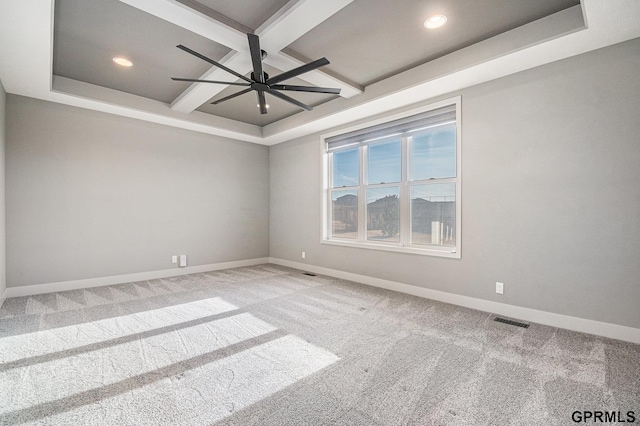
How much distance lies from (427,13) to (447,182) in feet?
6.42

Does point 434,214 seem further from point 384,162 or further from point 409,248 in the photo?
point 384,162

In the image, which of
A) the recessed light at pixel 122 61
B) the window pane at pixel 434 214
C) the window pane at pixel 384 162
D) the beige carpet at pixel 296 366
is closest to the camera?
the beige carpet at pixel 296 366

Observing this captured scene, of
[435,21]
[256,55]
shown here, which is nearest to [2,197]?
[256,55]

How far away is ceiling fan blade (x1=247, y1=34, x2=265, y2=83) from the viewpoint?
2372 mm

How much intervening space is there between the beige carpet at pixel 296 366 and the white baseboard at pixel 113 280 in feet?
1.15

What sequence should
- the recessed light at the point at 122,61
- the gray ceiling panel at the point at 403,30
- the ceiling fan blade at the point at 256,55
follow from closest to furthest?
the ceiling fan blade at the point at 256,55 → the gray ceiling panel at the point at 403,30 → the recessed light at the point at 122,61

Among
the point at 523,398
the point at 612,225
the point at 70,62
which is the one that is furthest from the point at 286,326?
the point at 70,62

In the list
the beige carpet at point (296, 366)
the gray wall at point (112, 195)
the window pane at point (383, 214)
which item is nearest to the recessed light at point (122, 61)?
the gray wall at point (112, 195)

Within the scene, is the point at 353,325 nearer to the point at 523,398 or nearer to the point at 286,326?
the point at 286,326

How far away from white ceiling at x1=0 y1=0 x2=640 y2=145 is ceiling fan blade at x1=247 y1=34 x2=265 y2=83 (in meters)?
0.25

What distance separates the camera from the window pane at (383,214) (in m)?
4.45

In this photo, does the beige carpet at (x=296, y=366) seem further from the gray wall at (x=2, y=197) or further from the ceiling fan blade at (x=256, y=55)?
the ceiling fan blade at (x=256, y=55)

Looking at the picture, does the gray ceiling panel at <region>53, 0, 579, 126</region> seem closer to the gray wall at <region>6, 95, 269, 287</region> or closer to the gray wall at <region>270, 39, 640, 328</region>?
the gray wall at <region>270, 39, 640, 328</region>

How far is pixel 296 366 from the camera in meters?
2.21
